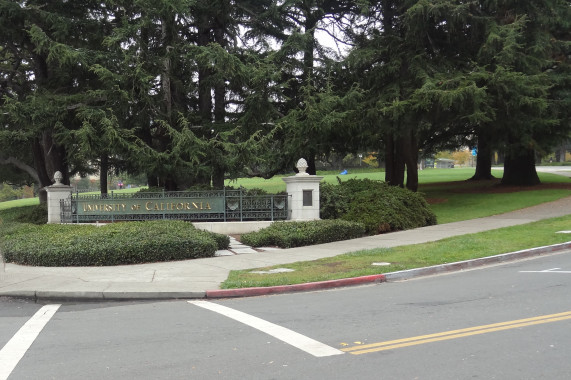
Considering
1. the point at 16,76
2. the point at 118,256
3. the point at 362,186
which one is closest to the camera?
the point at 118,256

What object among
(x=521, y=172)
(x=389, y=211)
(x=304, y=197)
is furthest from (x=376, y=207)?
(x=521, y=172)

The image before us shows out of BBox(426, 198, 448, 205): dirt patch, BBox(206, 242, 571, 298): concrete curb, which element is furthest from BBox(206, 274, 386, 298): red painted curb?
BBox(426, 198, 448, 205): dirt patch

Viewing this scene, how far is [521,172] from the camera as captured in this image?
1201 inches

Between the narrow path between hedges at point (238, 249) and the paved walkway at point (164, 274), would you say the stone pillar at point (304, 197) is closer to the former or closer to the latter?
the paved walkway at point (164, 274)

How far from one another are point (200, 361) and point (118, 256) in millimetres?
7505

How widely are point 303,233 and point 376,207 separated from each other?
358cm

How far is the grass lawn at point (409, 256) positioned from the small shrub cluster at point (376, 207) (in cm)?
278

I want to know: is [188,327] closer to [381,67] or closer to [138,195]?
[138,195]

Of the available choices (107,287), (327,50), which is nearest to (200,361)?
(107,287)

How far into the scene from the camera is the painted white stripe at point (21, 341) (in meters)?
5.04

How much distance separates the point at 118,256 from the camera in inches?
464

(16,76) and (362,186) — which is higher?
(16,76)

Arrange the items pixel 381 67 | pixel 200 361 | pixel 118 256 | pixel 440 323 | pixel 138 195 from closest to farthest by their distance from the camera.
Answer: pixel 200 361
pixel 440 323
pixel 118 256
pixel 138 195
pixel 381 67

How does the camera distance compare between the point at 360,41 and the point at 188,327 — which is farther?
the point at 360,41
